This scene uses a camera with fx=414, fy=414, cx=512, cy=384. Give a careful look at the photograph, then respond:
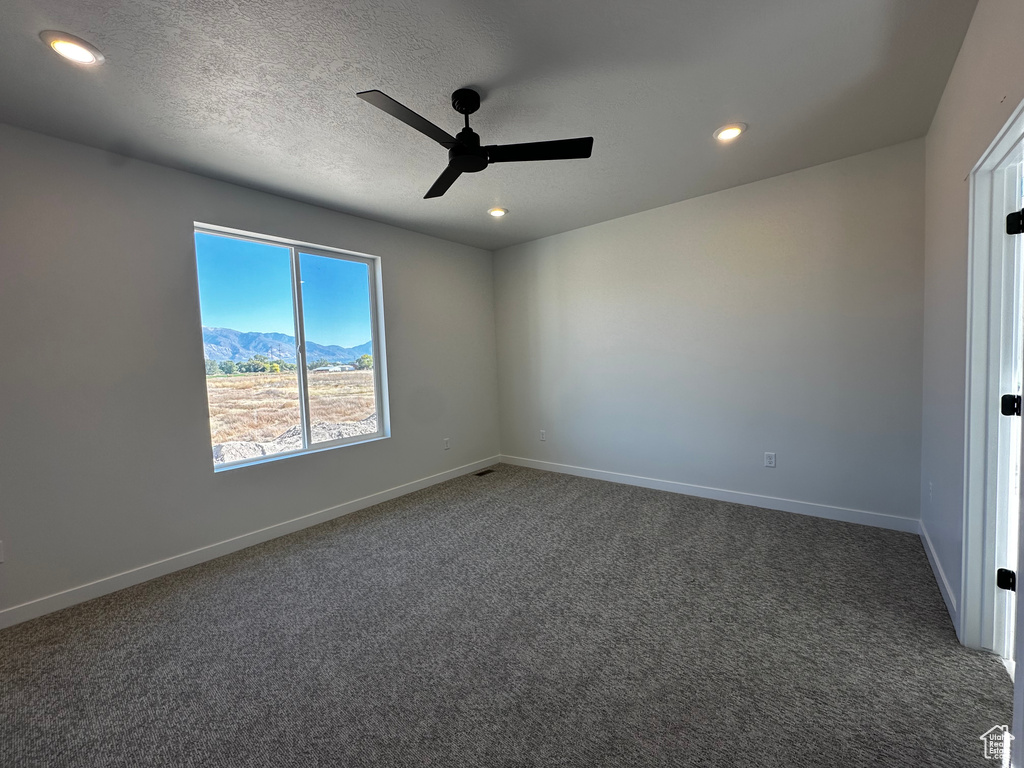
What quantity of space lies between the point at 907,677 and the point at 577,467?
10.0 feet

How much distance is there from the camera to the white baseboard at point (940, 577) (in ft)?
6.34

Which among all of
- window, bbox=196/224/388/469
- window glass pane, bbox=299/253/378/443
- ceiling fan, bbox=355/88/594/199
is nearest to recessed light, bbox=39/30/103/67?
ceiling fan, bbox=355/88/594/199

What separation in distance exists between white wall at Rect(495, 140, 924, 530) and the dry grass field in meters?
2.02

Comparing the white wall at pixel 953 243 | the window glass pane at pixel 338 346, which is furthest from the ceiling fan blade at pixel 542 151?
the window glass pane at pixel 338 346

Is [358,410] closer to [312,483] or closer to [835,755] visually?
[312,483]

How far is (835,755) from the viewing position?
1.32m

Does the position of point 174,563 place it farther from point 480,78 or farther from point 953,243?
point 953,243

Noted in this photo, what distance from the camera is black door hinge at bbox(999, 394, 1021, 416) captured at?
158cm

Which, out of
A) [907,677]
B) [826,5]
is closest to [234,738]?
[907,677]

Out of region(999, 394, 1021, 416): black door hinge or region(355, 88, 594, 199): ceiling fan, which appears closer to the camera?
region(999, 394, 1021, 416): black door hinge

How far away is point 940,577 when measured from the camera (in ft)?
7.22

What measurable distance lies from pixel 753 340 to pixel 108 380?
4.50 meters

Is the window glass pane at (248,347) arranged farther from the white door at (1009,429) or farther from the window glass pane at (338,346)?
the white door at (1009,429)

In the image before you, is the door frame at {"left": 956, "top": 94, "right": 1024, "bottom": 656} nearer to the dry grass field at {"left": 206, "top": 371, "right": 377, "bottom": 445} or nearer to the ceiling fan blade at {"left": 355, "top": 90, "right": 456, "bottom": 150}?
the ceiling fan blade at {"left": 355, "top": 90, "right": 456, "bottom": 150}
